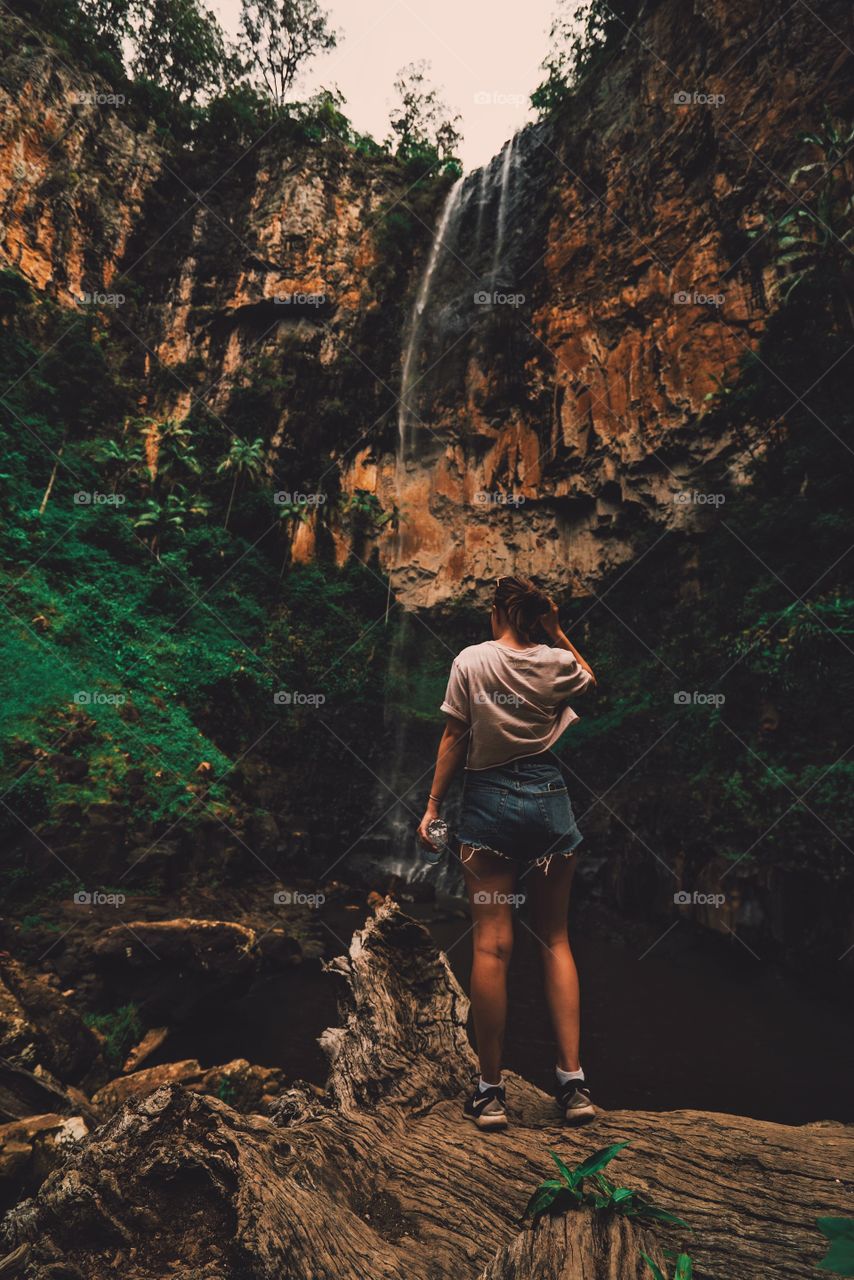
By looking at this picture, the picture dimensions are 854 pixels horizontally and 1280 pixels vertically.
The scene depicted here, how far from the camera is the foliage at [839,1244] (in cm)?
86

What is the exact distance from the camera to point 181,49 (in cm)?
2364

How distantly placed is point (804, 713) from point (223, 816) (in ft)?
33.8

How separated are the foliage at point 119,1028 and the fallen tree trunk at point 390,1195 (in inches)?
179

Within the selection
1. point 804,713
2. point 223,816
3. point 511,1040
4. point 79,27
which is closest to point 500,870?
point 511,1040

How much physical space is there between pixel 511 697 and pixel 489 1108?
5.01 ft

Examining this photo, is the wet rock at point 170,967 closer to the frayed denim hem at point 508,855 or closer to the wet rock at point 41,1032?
the wet rock at point 41,1032

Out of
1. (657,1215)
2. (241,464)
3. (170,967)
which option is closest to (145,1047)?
(170,967)

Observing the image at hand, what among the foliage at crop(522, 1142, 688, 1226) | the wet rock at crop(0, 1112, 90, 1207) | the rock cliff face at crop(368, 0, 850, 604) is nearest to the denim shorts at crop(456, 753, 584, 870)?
the foliage at crop(522, 1142, 688, 1226)

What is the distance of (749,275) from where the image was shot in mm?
12969

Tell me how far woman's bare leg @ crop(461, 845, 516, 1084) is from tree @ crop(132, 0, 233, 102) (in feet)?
105

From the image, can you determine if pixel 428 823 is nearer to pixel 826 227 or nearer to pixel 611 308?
pixel 826 227

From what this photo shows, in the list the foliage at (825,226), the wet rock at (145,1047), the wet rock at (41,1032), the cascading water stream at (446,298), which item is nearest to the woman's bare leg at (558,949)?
the wet rock at (41,1032)

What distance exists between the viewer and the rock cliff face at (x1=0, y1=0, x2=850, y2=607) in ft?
44.2

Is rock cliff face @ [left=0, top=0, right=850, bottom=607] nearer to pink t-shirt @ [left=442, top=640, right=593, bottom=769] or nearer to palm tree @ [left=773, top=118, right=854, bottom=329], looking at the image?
palm tree @ [left=773, top=118, right=854, bottom=329]
